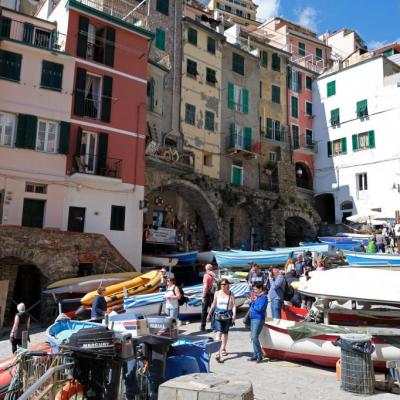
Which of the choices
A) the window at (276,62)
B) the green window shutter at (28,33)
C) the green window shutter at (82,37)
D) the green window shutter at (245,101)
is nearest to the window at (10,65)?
the green window shutter at (28,33)

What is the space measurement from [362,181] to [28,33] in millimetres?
27415

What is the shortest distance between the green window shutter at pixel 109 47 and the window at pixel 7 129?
580cm

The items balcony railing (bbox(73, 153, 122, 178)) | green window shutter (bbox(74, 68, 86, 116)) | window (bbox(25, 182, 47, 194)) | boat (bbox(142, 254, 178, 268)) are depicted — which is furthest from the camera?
boat (bbox(142, 254, 178, 268))

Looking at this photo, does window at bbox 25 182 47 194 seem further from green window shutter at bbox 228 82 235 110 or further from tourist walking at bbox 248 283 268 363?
green window shutter at bbox 228 82 235 110

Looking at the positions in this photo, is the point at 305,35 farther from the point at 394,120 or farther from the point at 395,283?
the point at 395,283

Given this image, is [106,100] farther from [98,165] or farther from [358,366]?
[358,366]

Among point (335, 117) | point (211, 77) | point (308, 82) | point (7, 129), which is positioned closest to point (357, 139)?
point (335, 117)

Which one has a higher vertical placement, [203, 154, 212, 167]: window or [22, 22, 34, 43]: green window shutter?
[22, 22, 34, 43]: green window shutter

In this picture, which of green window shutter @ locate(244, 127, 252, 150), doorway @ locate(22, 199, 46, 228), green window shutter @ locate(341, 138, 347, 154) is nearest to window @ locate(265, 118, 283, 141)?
green window shutter @ locate(244, 127, 252, 150)

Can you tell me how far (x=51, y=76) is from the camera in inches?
827

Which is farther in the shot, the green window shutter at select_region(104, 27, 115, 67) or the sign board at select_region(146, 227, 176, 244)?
the sign board at select_region(146, 227, 176, 244)

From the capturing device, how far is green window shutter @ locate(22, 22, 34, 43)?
21562 millimetres

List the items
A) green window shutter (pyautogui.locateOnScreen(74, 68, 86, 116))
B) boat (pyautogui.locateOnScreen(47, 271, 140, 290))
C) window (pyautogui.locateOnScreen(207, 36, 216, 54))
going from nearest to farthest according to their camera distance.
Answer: boat (pyautogui.locateOnScreen(47, 271, 140, 290))
green window shutter (pyautogui.locateOnScreen(74, 68, 86, 116))
window (pyautogui.locateOnScreen(207, 36, 216, 54))

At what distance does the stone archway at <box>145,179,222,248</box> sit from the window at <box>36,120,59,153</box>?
29.6ft
